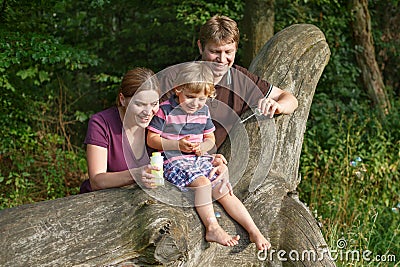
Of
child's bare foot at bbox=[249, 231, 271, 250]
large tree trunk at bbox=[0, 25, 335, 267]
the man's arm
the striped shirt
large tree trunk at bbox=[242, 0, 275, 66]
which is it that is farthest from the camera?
large tree trunk at bbox=[242, 0, 275, 66]

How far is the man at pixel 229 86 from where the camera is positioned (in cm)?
366

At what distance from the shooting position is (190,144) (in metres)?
3.23

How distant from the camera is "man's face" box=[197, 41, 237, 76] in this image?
365 cm

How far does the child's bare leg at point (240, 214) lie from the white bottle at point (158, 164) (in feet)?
1.21

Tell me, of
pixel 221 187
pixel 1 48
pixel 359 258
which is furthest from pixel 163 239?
pixel 1 48

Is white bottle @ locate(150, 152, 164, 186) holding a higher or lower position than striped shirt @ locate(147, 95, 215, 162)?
lower

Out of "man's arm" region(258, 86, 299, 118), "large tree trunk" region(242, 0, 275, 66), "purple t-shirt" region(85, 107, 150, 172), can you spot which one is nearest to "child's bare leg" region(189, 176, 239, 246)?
"purple t-shirt" region(85, 107, 150, 172)

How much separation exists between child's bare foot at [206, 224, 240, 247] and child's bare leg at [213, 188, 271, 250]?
0.15m

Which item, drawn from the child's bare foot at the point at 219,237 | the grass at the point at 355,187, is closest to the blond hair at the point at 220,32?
the child's bare foot at the point at 219,237

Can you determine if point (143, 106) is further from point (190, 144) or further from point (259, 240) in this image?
point (259, 240)

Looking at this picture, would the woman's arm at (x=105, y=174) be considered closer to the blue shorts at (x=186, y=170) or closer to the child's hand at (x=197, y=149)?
the blue shorts at (x=186, y=170)

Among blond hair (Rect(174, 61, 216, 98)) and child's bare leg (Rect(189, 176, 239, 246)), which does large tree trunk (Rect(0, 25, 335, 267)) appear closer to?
child's bare leg (Rect(189, 176, 239, 246))

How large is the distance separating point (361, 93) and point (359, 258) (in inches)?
146

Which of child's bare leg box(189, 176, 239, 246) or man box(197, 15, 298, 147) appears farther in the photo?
man box(197, 15, 298, 147)
